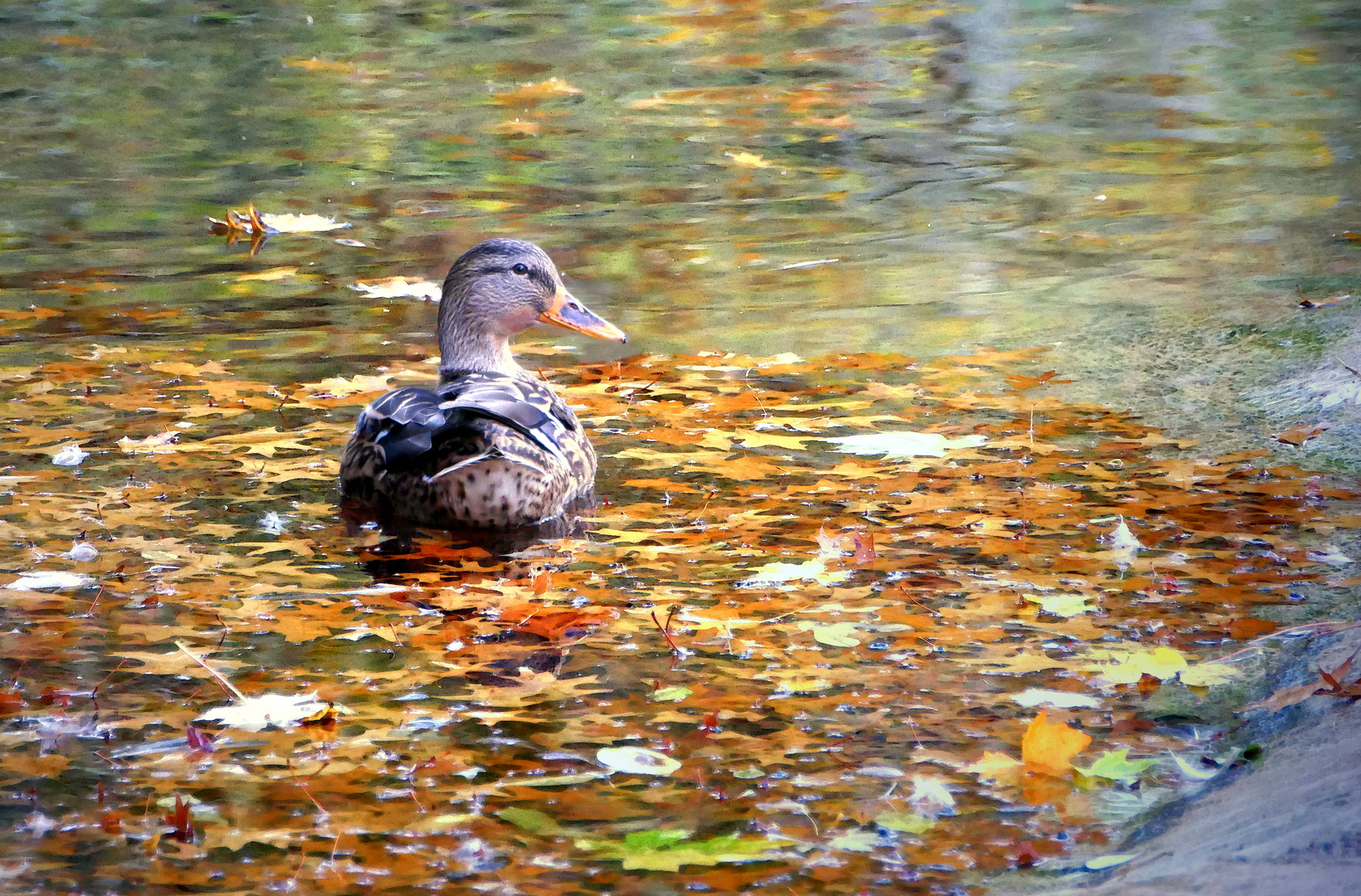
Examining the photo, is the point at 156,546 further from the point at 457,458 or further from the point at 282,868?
the point at 282,868

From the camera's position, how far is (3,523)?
18.3ft

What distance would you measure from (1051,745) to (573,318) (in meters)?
3.63

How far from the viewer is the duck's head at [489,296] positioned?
684cm

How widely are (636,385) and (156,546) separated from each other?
8.10ft

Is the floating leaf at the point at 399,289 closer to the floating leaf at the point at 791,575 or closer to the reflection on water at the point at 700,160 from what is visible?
the reflection on water at the point at 700,160

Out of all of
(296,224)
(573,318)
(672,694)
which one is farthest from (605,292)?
(672,694)

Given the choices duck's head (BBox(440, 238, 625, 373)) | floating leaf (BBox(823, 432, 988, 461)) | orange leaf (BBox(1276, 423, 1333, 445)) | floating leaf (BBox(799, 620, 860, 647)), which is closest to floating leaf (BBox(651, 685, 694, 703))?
floating leaf (BBox(799, 620, 860, 647))

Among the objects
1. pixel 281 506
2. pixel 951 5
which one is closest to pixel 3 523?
pixel 281 506

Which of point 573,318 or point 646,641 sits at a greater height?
point 573,318

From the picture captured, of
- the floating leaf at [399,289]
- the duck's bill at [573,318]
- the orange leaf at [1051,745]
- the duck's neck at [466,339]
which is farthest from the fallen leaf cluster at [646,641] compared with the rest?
the floating leaf at [399,289]

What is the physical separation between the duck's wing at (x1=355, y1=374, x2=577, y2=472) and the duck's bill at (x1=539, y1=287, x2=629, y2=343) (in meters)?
1.11

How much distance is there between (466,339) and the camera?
270 inches

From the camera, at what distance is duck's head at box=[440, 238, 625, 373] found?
22.4ft

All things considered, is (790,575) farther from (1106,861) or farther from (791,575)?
(1106,861)
